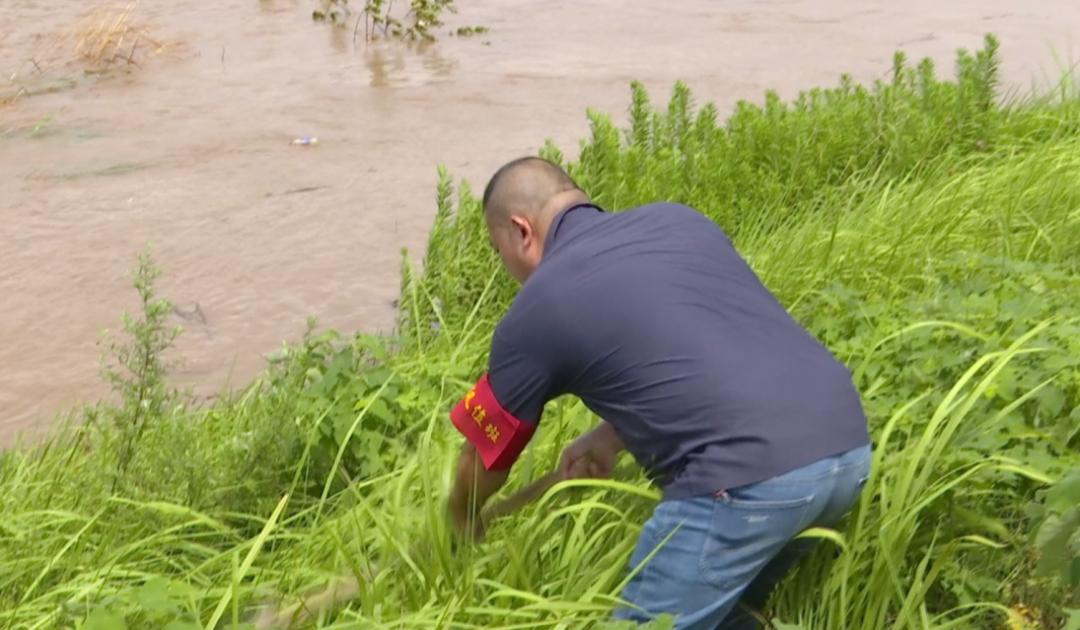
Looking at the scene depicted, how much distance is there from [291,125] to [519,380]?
5.99 meters

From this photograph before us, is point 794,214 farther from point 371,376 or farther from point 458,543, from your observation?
point 458,543

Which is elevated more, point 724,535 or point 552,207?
point 552,207

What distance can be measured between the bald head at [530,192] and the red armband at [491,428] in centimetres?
49

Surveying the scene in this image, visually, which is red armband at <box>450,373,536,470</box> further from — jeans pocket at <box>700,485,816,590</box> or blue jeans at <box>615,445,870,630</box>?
jeans pocket at <box>700,485,816,590</box>

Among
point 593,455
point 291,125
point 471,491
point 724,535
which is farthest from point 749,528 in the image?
point 291,125

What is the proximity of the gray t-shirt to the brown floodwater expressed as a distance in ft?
9.31

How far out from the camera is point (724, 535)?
2.34m

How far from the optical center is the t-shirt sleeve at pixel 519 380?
243 centimetres

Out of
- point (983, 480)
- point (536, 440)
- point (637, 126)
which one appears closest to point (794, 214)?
point (637, 126)

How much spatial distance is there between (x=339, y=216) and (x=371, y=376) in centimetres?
313

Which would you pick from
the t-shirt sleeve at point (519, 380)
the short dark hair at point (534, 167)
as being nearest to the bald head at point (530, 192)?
the short dark hair at point (534, 167)

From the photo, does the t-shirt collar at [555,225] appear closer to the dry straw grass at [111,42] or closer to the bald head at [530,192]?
the bald head at [530,192]

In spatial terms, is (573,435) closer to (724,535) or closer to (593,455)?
(593,455)

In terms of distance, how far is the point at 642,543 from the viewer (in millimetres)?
2482
